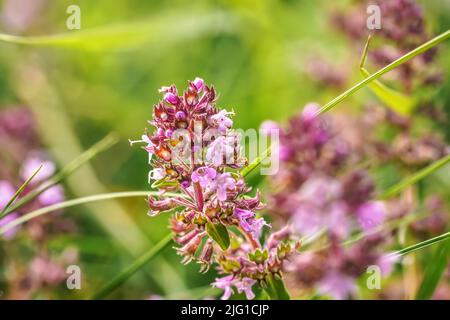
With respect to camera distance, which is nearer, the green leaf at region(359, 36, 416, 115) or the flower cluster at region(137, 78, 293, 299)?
the flower cluster at region(137, 78, 293, 299)

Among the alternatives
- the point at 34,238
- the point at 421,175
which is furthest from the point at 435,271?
the point at 34,238

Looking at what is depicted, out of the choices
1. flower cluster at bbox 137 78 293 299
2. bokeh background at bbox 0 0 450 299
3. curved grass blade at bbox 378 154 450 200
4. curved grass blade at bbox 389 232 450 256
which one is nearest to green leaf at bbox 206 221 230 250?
flower cluster at bbox 137 78 293 299

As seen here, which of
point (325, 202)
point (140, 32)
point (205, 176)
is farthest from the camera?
point (140, 32)

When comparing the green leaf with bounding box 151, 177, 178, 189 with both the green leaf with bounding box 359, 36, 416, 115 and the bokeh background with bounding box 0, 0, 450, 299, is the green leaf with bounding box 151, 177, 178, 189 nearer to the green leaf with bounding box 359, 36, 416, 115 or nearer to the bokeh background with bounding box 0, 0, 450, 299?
the green leaf with bounding box 359, 36, 416, 115

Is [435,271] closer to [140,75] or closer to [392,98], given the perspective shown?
[392,98]

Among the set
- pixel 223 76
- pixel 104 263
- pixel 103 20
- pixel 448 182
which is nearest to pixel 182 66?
pixel 223 76

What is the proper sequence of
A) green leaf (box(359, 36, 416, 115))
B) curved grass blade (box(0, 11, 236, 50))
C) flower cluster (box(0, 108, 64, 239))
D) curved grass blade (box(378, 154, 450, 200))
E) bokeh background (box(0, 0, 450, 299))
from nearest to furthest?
curved grass blade (box(378, 154, 450, 200))
green leaf (box(359, 36, 416, 115))
curved grass blade (box(0, 11, 236, 50))
flower cluster (box(0, 108, 64, 239))
bokeh background (box(0, 0, 450, 299))
